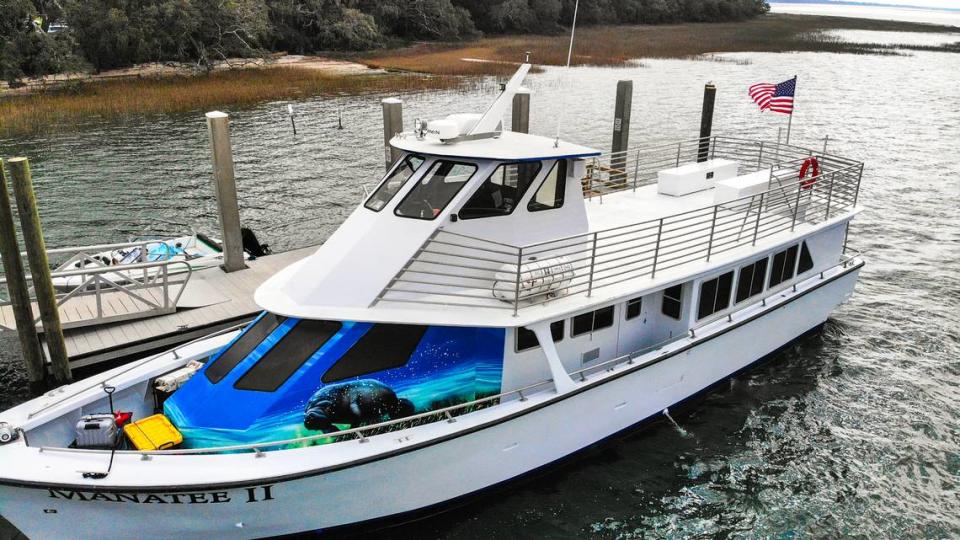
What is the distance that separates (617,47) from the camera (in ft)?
186

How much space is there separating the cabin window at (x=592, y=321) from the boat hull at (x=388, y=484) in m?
0.69

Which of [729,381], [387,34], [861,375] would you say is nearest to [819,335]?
[861,375]

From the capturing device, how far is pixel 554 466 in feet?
29.3

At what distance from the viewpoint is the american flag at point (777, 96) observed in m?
13.0

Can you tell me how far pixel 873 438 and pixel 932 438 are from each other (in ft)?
2.85

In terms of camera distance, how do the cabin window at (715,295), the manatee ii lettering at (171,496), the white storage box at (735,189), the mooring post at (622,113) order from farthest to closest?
the mooring post at (622,113) < the white storage box at (735,189) < the cabin window at (715,295) < the manatee ii lettering at (171,496)

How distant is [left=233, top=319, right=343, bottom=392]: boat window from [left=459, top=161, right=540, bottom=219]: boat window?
203 cm

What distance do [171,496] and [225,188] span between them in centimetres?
724

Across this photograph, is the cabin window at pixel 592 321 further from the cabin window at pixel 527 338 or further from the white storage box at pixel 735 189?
the white storage box at pixel 735 189

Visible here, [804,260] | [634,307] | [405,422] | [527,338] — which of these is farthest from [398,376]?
[804,260]

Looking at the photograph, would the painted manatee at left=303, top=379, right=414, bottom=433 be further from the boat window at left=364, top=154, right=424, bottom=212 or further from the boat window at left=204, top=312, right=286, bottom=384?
the boat window at left=364, top=154, right=424, bottom=212

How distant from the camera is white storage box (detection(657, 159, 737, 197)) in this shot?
1209 cm

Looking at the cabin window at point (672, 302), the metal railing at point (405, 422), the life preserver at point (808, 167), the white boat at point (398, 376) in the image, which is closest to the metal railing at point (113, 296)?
the white boat at point (398, 376)

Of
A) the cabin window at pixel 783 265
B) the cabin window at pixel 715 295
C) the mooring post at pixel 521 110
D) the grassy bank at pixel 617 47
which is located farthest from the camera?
the grassy bank at pixel 617 47
